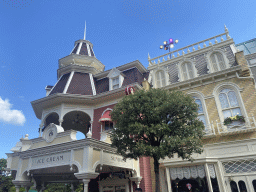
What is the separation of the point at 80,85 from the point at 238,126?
13.2m

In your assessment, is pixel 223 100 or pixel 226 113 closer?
pixel 226 113

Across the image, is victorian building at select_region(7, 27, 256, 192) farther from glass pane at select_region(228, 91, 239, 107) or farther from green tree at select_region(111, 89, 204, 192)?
green tree at select_region(111, 89, 204, 192)

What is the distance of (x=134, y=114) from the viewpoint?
30.4 feet

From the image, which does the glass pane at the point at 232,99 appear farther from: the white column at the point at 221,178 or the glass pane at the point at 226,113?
the white column at the point at 221,178

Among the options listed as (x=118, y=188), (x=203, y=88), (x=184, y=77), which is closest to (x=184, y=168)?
(x=118, y=188)

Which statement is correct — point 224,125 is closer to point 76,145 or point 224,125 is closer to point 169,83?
point 169,83

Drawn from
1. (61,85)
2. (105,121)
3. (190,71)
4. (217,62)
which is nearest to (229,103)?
(217,62)

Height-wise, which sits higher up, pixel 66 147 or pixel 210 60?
pixel 210 60

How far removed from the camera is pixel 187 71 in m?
15.2

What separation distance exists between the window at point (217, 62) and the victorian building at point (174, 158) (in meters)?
0.03

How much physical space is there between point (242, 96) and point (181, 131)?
6158 mm

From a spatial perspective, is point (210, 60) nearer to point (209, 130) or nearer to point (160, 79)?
point (160, 79)

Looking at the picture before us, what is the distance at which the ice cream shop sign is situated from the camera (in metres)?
9.55

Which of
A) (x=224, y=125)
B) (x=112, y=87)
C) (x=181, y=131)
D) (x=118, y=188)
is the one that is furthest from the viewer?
(x=112, y=87)
